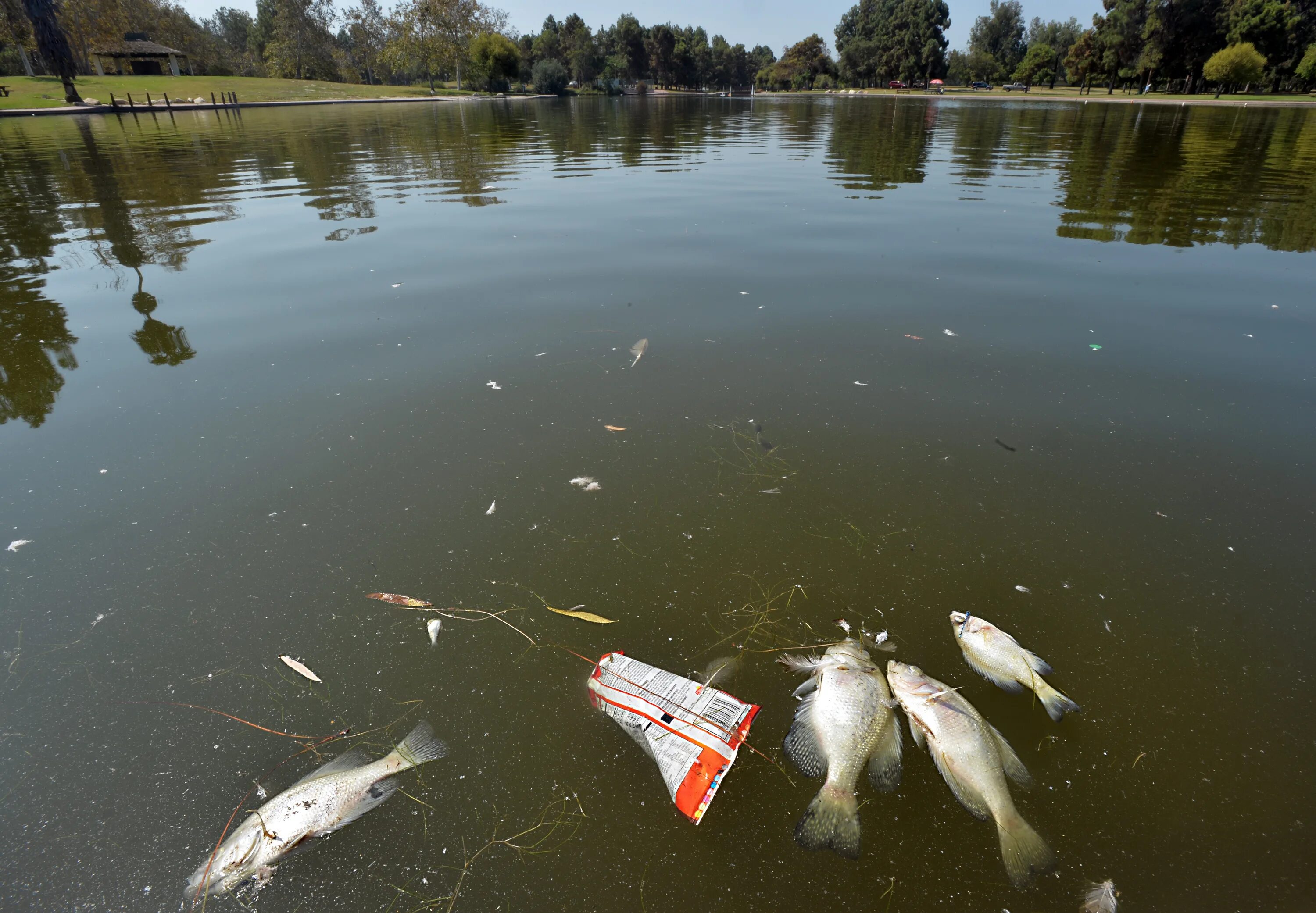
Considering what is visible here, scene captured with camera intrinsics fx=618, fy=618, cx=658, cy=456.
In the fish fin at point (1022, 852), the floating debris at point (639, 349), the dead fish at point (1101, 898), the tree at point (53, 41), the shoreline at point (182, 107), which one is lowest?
the dead fish at point (1101, 898)

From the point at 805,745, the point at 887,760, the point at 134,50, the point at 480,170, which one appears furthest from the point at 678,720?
the point at 134,50

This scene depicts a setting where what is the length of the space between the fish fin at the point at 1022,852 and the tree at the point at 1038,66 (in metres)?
96.6

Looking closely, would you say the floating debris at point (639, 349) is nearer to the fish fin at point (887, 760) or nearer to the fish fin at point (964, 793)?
the fish fin at point (887, 760)

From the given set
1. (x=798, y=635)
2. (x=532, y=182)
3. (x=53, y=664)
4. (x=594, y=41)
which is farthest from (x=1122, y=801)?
(x=594, y=41)

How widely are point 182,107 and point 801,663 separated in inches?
2314

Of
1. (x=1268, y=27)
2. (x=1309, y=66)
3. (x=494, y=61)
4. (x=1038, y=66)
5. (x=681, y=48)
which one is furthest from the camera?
(x=681, y=48)

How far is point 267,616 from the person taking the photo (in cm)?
280

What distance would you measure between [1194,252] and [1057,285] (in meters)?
2.65

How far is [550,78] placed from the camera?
70.9m

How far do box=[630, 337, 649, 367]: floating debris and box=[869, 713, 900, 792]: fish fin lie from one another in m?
3.35

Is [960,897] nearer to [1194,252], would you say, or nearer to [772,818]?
[772,818]

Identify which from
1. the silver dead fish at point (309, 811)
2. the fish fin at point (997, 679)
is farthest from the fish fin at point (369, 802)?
the fish fin at point (997, 679)

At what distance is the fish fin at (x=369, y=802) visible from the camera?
2.08 metres

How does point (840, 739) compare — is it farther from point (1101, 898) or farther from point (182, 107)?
point (182, 107)
